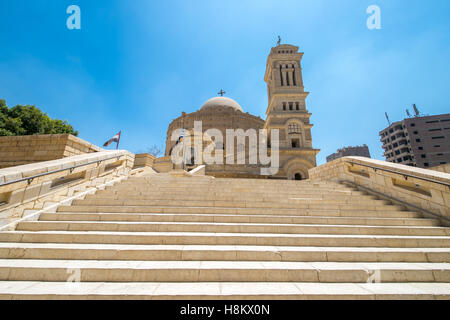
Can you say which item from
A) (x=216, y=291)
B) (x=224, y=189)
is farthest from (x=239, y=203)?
(x=216, y=291)

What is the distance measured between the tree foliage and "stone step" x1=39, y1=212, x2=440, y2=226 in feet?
49.7

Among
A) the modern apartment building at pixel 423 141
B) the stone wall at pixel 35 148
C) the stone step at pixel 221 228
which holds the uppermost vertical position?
the modern apartment building at pixel 423 141

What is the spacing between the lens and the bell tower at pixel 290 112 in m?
20.0

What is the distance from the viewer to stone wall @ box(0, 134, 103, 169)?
6.25 m

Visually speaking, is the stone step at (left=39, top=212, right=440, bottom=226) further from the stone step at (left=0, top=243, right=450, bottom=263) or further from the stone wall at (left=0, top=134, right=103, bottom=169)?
the stone wall at (left=0, top=134, right=103, bottom=169)

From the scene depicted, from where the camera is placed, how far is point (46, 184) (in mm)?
4465

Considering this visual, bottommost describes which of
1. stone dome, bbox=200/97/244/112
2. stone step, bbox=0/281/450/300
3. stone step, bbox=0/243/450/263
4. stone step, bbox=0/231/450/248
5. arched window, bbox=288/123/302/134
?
Result: stone step, bbox=0/281/450/300

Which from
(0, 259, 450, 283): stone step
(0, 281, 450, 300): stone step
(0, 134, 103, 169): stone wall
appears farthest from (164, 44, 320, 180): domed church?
(0, 281, 450, 300): stone step

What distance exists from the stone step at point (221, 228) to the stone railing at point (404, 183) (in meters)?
1.00

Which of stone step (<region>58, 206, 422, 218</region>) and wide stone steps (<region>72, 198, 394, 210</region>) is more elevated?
wide stone steps (<region>72, 198, 394, 210</region>)

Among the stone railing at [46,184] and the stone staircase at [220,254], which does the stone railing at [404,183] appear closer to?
the stone staircase at [220,254]

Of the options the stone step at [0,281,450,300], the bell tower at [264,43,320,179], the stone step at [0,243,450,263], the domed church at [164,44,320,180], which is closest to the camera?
the stone step at [0,281,450,300]

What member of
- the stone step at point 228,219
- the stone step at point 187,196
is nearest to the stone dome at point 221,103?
the stone step at point 187,196
